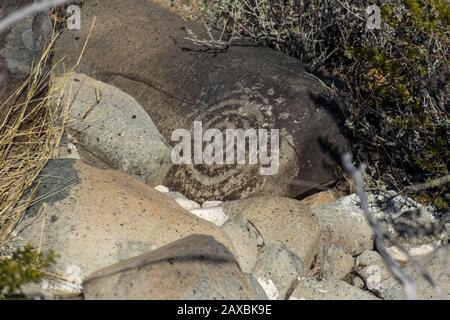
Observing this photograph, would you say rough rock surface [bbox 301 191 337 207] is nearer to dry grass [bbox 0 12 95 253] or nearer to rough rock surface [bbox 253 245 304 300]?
rough rock surface [bbox 253 245 304 300]

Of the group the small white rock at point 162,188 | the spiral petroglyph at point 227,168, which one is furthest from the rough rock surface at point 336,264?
the small white rock at point 162,188

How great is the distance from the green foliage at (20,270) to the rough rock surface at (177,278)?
224mm

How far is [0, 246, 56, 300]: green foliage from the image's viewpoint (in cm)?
336

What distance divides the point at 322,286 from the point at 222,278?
840 millimetres

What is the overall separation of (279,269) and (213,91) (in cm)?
149

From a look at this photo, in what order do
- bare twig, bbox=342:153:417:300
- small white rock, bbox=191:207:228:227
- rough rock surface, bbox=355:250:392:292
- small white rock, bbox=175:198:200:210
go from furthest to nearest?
1. small white rock, bbox=175:198:200:210
2. small white rock, bbox=191:207:228:227
3. rough rock surface, bbox=355:250:392:292
4. bare twig, bbox=342:153:417:300

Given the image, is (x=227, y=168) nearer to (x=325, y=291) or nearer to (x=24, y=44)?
(x=325, y=291)

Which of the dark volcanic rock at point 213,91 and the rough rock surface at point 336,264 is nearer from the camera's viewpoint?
the rough rock surface at point 336,264

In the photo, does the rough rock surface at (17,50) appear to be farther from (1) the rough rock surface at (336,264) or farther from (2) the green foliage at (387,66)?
(1) the rough rock surface at (336,264)

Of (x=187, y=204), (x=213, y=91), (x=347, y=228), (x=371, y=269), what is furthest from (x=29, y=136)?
(x=371, y=269)

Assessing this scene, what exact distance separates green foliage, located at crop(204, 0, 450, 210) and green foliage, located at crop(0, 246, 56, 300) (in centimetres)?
210

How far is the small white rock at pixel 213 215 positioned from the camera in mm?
4639

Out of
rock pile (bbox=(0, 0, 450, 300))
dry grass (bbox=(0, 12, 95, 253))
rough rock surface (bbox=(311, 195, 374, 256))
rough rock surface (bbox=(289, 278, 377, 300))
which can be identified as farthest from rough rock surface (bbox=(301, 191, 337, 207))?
dry grass (bbox=(0, 12, 95, 253))

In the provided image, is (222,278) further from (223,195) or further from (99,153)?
(99,153)
